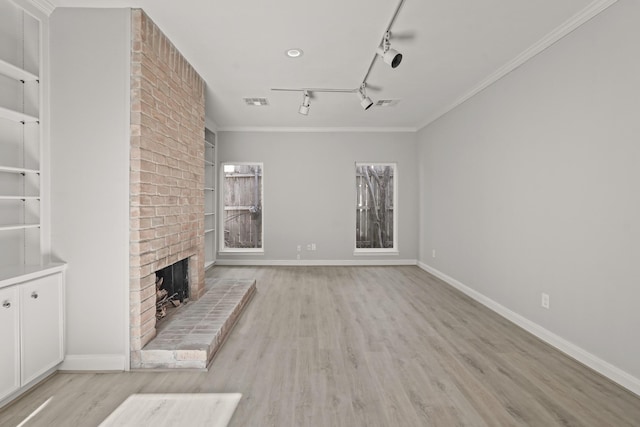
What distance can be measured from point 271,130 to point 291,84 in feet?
7.97

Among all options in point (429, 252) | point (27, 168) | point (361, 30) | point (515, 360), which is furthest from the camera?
point (429, 252)

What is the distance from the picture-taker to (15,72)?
86.3 inches

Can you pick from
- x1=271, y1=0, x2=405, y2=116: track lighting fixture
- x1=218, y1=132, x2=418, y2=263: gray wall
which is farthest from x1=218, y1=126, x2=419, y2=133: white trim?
x1=271, y1=0, x2=405, y2=116: track lighting fixture

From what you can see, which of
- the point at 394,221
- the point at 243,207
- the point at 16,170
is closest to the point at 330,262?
the point at 394,221

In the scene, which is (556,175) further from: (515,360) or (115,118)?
(115,118)

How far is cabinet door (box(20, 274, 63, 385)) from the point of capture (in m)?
2.06

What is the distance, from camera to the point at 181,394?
7.01 ft

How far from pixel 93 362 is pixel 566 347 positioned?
374cm

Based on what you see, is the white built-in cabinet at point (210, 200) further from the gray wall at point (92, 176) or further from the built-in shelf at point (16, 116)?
the built-in shelf at point (16, 116)

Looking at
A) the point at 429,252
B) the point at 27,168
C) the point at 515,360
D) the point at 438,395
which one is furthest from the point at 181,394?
the point at 429,252

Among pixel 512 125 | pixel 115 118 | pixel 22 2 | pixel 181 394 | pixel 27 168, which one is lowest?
pixel 181 394

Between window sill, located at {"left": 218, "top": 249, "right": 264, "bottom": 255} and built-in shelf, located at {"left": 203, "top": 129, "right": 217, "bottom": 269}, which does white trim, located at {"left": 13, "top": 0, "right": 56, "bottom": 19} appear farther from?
window sill, located at {"left": 218, "top": 249, "right": 264, "bottom": 255}

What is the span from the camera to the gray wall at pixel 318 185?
646 cm

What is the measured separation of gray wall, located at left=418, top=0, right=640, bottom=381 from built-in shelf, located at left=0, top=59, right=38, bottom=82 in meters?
4.06
